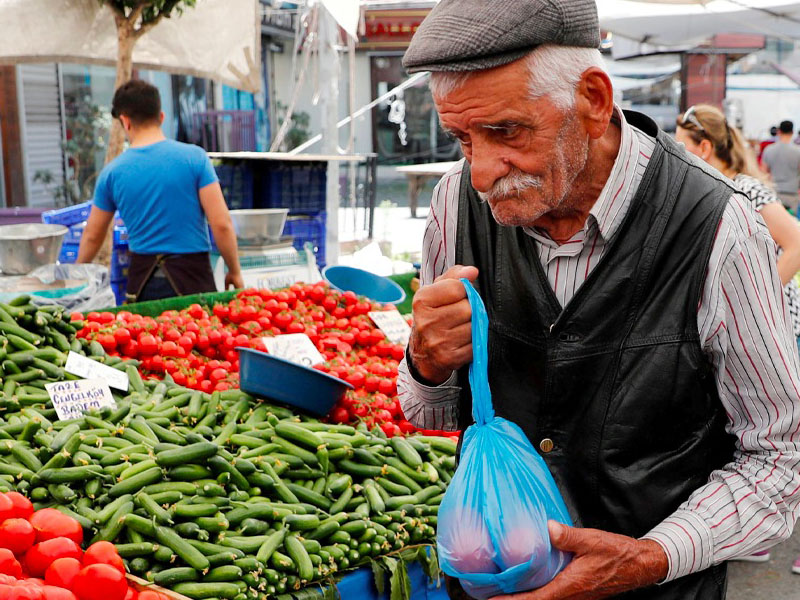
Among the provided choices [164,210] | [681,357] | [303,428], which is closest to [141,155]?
[164,210]

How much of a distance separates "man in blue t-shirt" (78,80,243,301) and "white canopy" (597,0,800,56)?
5.71 metres

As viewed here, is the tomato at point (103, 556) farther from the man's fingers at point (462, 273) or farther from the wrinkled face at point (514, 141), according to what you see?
the wrinkled face at point (514, 141)

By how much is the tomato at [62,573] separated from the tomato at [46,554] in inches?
1.8

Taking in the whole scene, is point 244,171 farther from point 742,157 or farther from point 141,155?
point 742,157

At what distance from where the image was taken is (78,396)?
356cm

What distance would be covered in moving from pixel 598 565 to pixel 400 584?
152 centimetres

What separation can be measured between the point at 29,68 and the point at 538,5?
1167cm

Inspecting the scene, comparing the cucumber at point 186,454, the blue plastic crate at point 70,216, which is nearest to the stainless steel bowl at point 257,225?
the blue plastic crate at point 70,216

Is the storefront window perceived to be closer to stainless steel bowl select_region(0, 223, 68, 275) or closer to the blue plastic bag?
stainless steel bowl select_region(0, 223, 68, 275)

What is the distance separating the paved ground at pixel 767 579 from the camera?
4.69m

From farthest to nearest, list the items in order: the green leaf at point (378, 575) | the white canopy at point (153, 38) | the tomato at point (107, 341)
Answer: the white canopy at point (153, 38)
the tomato at point (107, 341)
the green leaf at point (378, 575)

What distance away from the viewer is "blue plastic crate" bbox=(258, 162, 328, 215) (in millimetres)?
7387

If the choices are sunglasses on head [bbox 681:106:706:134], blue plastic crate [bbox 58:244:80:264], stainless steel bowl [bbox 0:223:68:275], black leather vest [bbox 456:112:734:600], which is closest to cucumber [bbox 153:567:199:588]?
black leather vest [bbox 456:112:734:600]

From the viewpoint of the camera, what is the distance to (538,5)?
55.2 inches
